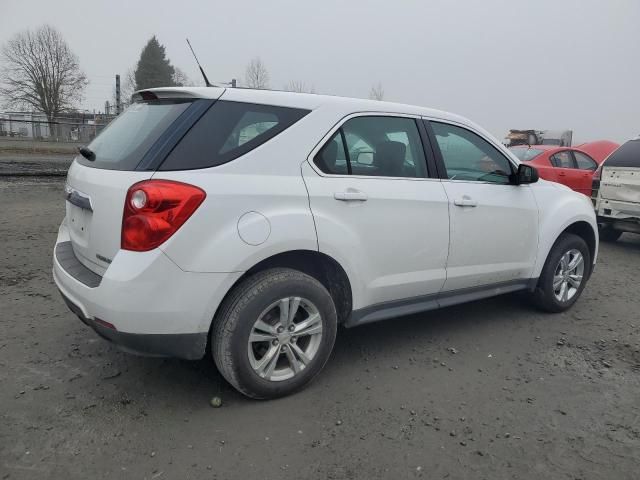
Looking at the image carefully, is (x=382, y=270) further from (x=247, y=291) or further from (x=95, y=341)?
(x=95, y=341)

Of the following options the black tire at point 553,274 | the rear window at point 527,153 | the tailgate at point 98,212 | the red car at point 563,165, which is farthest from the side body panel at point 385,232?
the rear window at point 527,153

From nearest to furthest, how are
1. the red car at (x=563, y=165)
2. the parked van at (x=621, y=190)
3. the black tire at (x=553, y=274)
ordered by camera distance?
1. the black tire at (x=553, y=274)
2. the parked van at (x=621, y=190)
3. the red car at (x=563, y=165)

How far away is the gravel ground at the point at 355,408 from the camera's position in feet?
7.65

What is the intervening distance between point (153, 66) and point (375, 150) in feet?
189

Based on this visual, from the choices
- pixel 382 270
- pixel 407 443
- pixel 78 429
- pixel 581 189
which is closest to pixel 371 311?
pixel 382 270

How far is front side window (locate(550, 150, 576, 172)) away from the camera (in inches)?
385

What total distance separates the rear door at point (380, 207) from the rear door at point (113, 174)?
80 cm

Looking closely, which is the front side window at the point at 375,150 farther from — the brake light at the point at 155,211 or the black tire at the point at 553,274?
the black tire at the point at 553,274

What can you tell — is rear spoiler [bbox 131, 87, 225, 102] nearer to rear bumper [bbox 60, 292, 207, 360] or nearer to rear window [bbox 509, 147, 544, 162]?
rear bumper [bbox 60, 292, 207, 360]

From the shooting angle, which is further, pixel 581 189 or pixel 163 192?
pixel 581 189

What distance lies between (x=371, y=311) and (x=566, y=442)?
1277 millimetres

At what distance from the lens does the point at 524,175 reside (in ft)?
12.8

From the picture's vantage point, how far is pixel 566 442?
2559 millimetres

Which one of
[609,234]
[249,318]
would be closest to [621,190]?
[609,234]
